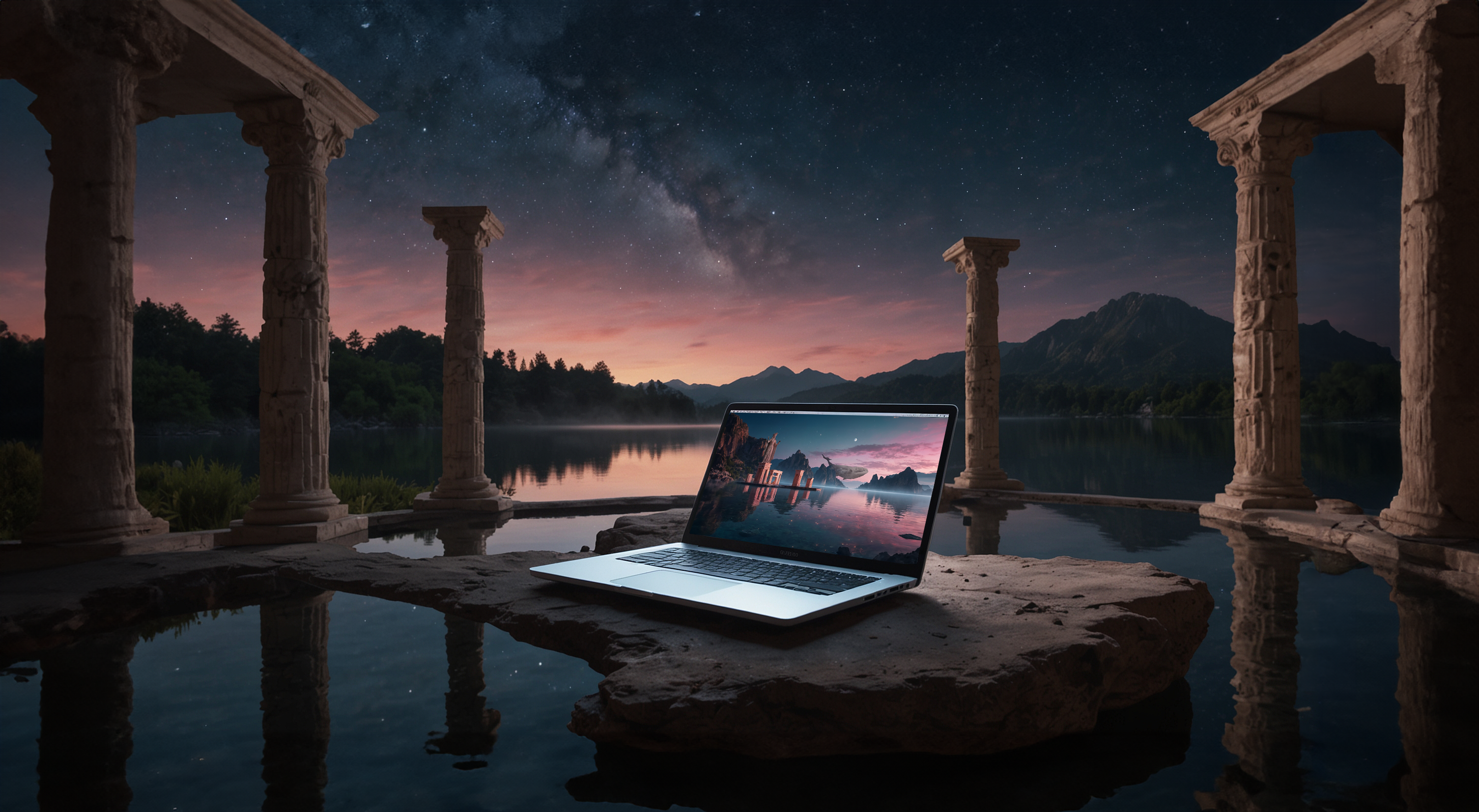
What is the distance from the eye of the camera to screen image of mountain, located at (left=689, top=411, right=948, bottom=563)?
9.69ft

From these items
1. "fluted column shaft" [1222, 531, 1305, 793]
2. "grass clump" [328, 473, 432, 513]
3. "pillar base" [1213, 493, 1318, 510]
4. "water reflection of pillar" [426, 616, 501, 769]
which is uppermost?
"water reflection of pillar" [426, 616, 501, 769]

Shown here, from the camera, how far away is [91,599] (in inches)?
164

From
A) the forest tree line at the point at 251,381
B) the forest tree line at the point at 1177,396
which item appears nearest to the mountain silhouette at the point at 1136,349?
the forest tree line at the point at 1177,396

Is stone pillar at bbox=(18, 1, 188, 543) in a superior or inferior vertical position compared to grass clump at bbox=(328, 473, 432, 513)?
superior

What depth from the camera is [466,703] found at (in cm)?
268

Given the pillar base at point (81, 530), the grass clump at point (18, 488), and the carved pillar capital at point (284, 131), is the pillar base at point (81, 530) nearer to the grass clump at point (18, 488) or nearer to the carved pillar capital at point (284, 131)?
the carved pillar capital at point (284, 131)

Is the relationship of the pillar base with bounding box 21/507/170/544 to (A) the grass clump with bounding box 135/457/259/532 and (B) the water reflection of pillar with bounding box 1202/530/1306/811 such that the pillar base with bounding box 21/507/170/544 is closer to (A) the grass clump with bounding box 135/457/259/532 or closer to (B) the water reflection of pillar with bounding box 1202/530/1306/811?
(A) the grass clump with bounding box 135/457/259/532

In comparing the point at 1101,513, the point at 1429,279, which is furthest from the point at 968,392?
the point at 1429,279

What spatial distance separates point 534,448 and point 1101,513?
146 feet

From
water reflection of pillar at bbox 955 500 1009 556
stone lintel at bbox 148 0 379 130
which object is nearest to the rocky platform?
water reflection of pillar at bbox 955 500 1009 556

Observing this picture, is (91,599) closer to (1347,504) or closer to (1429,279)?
(1429,279)

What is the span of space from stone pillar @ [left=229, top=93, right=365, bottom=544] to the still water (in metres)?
4.60

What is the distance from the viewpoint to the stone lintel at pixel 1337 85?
791 centimetres

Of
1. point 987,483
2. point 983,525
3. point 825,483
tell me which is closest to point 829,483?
point 825,483
